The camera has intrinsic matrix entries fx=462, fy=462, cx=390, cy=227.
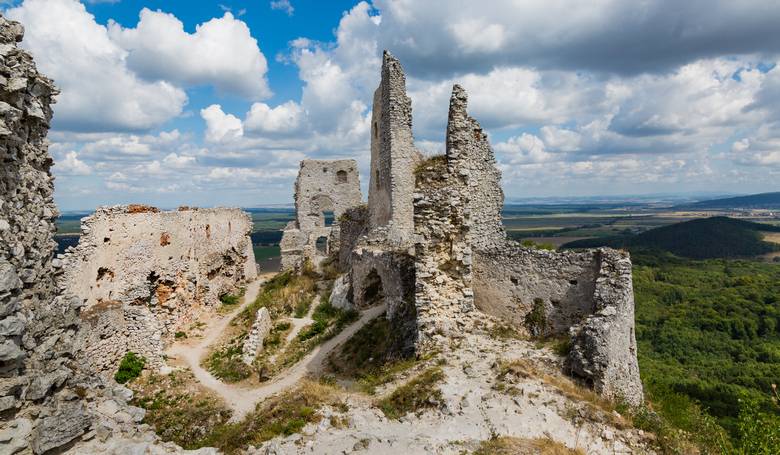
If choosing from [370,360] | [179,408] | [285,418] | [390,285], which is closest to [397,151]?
[390,285]

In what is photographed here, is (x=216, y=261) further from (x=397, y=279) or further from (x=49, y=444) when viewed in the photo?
(x=49, y=444)

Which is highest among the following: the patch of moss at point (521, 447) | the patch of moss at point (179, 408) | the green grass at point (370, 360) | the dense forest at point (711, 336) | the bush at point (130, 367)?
the patch of moss at point (521, 447)

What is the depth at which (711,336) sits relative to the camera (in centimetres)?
3766

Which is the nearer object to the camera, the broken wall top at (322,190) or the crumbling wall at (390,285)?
the crumbling wall at (390,285)

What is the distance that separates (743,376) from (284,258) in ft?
104

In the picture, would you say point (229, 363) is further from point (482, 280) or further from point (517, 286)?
point (517, 286)

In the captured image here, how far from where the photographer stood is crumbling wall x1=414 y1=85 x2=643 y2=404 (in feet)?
32.5

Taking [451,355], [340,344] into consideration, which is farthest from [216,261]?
[451,355]

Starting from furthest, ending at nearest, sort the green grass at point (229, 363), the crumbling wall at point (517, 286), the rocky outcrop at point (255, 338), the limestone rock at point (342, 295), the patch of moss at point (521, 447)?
the limestone rock at point (342, 295)
the rocky outcrop at point (255, 338)
the green grass at point (229, 363)
the crumbling wall at point (517, 286)
the patch of moss at point (521, 447)

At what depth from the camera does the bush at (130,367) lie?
14102 millimetres

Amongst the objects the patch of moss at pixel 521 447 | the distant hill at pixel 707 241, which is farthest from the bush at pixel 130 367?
the distant hill at pixel 707 241

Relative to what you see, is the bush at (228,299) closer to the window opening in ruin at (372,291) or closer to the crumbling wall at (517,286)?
the window opening in ruin at (372,291)

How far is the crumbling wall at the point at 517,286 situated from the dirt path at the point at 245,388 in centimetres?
477

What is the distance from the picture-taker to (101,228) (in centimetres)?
1559
